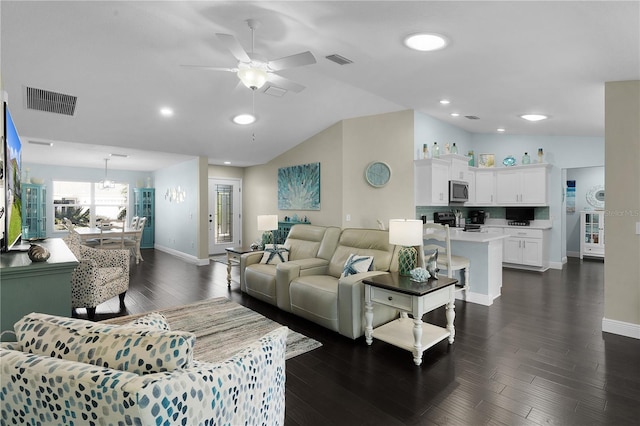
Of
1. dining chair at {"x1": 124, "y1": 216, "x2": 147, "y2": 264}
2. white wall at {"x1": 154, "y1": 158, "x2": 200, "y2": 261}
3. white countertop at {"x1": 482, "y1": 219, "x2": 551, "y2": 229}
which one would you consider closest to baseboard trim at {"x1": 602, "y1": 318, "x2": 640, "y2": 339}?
white countertop at {"x1": 482, "y1": 219, "x2": 551, "y2": 229}

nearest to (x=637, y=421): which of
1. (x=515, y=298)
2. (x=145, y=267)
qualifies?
(x=515, y=298)

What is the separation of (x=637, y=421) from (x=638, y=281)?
1.77 m

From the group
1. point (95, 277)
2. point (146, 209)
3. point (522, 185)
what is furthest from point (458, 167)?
point (146, 209)

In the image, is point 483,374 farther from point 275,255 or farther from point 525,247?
point 525,247

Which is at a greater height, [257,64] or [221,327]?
[257,64]

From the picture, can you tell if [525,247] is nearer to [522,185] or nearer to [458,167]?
[522,185]

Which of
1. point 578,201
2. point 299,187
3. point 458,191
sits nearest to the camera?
point 458,191

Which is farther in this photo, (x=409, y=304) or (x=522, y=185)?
(x=522, y=185)

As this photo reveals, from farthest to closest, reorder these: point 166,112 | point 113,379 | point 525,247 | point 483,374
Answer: point 525,247 < point 166,112 < point 483,374 < point 113,379

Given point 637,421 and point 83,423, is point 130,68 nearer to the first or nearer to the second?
point 83,423

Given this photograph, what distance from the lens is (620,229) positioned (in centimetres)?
322

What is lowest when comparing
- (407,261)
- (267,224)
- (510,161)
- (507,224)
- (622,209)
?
(407,261)

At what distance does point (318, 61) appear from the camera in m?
3.46

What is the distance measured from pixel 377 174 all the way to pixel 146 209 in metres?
7.53
